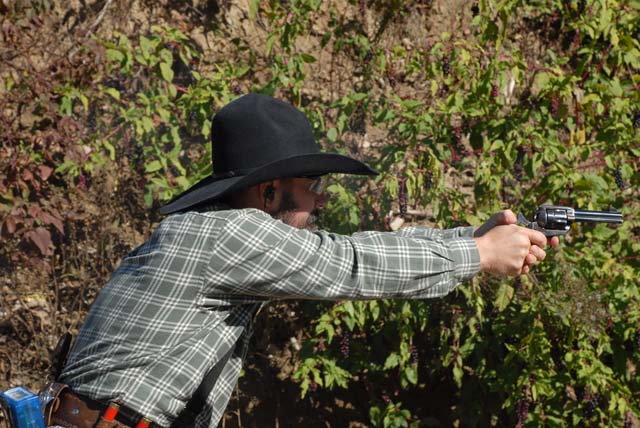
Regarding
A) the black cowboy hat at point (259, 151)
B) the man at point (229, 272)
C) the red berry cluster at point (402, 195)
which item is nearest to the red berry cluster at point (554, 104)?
the red berry cluster at point (402, 195)

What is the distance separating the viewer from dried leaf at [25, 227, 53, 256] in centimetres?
459

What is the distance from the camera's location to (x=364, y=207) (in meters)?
4.35

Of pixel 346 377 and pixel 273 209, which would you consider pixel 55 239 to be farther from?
pixel 273 209

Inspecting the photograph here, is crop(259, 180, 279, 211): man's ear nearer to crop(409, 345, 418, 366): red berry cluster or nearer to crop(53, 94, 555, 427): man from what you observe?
crop(53, 94, 555, 427): man

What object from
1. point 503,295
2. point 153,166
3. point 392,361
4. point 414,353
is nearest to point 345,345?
point 392,361

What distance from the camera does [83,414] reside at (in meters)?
2.41

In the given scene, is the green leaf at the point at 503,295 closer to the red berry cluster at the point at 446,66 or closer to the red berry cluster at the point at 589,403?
the red berry cluster at the point at 589,403

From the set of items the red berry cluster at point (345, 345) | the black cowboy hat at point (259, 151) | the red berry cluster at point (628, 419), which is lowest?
the red berry cluster at point (628, 419)

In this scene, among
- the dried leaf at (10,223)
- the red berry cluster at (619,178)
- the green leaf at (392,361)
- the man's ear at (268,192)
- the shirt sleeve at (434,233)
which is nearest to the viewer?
the man's ear at (268,192)

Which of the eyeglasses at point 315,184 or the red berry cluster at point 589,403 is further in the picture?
the red berry cluster at point 589,403

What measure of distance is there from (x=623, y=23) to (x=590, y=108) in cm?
51

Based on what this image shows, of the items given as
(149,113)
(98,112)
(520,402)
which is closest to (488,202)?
(520,402)

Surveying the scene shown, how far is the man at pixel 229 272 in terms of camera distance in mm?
2344

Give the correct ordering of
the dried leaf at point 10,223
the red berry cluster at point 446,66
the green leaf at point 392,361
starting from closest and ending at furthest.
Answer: the red berry cluster at point 446,66 → the green leaf at point 392,361 → the dried leaf at point 10,223
